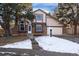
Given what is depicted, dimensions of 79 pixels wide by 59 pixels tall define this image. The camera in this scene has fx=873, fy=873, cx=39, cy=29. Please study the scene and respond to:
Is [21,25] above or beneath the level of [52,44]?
above

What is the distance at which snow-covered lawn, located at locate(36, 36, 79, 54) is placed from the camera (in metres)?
9.94

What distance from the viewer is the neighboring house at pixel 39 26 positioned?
997cm

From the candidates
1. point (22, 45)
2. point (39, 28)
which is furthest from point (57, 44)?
point (22, 45)

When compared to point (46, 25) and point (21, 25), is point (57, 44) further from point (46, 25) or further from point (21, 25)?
point (21, 25)

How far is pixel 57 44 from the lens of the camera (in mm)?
9953

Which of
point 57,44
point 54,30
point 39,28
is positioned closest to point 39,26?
point 39,28

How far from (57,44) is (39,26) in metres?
0.29

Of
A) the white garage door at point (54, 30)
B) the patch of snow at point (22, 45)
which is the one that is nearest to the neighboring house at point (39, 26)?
the white garage door at point (54, 30)

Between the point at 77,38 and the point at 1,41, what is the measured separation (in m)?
0.87

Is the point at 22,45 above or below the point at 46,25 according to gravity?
below

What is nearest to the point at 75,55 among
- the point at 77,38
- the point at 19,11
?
the point at 77,38

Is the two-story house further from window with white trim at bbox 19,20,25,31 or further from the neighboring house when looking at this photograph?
window with white trim at bbox 19,20,25,31

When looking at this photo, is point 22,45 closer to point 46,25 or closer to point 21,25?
point 21,25

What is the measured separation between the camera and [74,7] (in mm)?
9961
